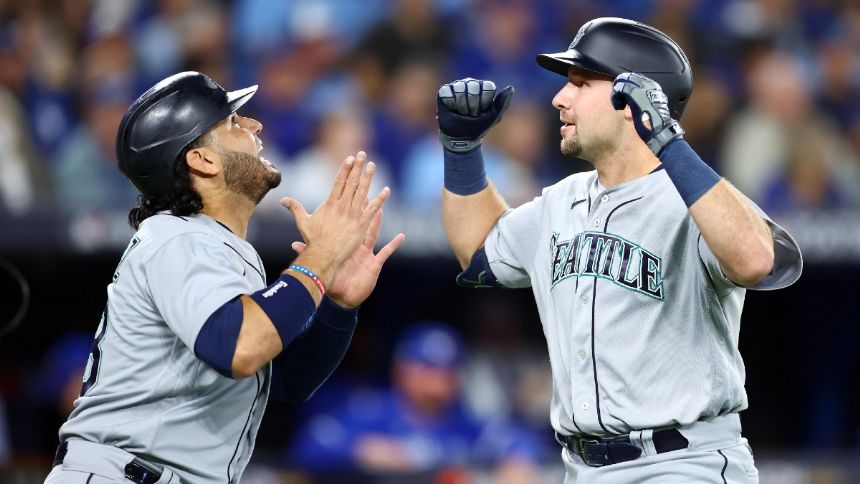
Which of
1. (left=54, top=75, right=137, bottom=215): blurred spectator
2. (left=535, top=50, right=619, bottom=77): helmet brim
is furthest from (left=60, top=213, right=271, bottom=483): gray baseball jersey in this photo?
(left=54, top=75, right=137, bottom=215): blurred spectator

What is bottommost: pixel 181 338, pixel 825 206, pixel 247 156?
pixel 825 206

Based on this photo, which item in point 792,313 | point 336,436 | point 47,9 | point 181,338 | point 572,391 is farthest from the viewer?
point 792,313

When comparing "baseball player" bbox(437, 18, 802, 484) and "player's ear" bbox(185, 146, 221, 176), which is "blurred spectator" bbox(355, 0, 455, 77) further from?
"player's ear" bbox(185, 146, 221, 176)

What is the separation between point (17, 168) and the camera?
634 centimetres

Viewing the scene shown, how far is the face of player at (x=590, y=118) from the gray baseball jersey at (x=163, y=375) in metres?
0.99

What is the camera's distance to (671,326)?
126 inches

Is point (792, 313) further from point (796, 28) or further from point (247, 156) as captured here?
point (247, 156)

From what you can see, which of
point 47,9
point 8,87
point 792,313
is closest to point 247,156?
point 8,87

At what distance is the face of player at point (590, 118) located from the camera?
3.40m

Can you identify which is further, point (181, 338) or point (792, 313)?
point (792, 313)

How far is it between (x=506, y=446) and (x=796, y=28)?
3927 millimetres

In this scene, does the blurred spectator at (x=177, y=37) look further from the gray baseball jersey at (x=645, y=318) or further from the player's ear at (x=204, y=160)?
the gray baseball jersey at (x=645, y=318)

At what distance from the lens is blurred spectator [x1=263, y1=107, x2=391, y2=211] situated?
6574 millimetres

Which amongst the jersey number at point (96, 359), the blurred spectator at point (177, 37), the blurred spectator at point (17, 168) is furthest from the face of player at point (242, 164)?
the blurred spectator at point (177, 37)
